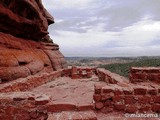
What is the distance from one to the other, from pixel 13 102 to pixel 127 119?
2586 mm

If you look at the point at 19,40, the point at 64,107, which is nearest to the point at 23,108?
the point at 64,107

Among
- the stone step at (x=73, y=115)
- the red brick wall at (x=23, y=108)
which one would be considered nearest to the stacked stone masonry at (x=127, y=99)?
the stone step at (x=73, y=115)

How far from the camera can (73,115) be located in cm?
474

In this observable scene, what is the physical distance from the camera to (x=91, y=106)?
516 cm

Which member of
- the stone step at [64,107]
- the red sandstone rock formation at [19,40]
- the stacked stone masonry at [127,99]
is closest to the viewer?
the stone step at [64,107]

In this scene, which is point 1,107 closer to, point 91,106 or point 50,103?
point 50,103

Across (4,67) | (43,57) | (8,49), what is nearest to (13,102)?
(4,67)

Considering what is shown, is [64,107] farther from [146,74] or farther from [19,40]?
[19,40]

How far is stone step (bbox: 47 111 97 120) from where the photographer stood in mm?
4602

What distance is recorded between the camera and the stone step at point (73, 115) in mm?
4602

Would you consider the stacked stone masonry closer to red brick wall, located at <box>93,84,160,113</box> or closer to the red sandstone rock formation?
red brick wall, located at <box>93,84,160,113</box>

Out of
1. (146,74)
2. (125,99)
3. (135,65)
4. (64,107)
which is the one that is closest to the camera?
(64,107)

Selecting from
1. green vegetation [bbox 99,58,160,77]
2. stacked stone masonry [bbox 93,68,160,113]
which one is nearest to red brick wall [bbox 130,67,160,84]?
stacked stone masonry [bbox 93,68,160,113]

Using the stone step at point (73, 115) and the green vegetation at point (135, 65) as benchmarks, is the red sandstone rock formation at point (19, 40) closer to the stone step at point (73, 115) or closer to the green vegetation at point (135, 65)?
the stone step at point (73, 115)
